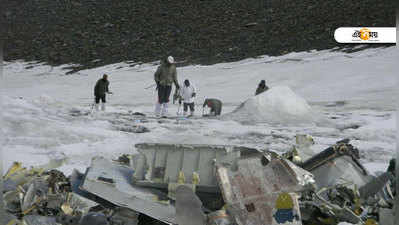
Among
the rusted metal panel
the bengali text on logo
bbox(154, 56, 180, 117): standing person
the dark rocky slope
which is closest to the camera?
the rusted metal panel

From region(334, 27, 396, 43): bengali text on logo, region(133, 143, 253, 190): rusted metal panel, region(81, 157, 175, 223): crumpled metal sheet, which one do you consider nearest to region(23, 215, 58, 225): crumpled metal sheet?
region(81, 157, 175, 223): crumpled metal sheet

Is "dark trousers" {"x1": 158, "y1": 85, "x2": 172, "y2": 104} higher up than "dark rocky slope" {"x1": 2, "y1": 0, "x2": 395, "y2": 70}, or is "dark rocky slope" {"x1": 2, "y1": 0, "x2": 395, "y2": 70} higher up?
"dark rocky slope" {"x1": 2, "y1": 0, "x2": 395, "y2": 70}

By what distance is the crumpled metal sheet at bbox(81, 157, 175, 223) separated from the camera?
2523 mm

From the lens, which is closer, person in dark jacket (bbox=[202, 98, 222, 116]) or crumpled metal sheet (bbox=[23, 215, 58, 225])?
crumpled metal sheet (bbox=[23, 215, 58, 225])

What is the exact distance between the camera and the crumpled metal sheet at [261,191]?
222 cm

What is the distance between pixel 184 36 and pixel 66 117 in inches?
396

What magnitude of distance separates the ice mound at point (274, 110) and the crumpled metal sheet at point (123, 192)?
135 inches

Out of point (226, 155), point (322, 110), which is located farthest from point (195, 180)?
point (322, 110)

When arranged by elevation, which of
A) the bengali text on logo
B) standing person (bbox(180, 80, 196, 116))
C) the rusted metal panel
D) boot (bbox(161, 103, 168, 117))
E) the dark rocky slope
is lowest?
the rusted metal panel

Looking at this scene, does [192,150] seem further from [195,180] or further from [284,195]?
[284,195]

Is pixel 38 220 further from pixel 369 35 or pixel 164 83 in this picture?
pixel 164 83

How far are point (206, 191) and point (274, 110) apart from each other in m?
3.72

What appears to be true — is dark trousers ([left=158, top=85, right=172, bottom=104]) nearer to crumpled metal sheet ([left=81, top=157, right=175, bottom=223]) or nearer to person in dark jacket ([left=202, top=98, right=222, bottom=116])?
person in dark jacket ([left=202, top=98, right=222, bottom=116])

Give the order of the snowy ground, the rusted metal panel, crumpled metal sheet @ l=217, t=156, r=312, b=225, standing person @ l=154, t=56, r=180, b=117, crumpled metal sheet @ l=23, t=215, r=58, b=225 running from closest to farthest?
crumpled metal sheet @ l=217, t=156, r=312, b=225 → crumpled metal sheet @ l=23, t=215, r=58, b=225 → the rusted metal panel → the snowy ground → standing person @ l=154, t=56, r=180, b=117
